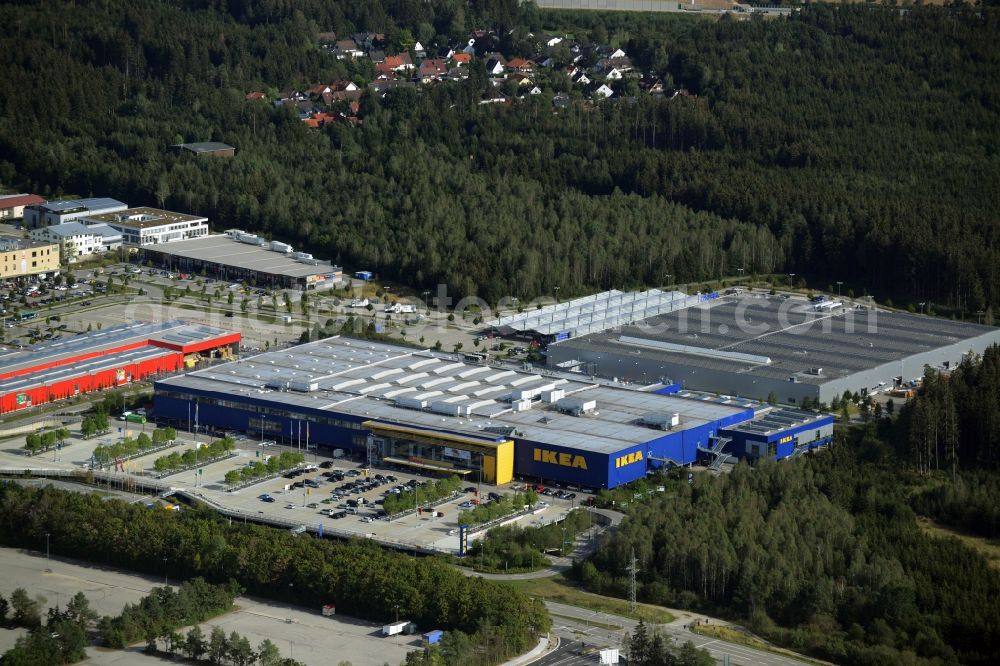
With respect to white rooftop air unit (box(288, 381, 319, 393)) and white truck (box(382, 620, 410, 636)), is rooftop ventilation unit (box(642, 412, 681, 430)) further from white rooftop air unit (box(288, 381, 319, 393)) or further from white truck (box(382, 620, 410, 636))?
white truck (box(382, 620, 410, 636))

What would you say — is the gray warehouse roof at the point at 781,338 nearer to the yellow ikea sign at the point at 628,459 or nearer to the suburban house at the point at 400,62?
the yellow ikea sign at the point at 628,459

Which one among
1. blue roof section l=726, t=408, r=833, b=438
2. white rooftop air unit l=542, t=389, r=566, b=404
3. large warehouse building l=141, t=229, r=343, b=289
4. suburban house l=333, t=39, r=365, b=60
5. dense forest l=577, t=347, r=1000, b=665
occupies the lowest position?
dense forest l=577, t=347, r=1000, b=665

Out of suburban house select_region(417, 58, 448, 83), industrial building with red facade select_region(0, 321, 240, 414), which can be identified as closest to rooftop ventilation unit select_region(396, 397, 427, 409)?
industrial building with red facade select_region(0, 321, 240, 414)

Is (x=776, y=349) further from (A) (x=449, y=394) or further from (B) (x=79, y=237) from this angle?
(B) (x=79, y=237)

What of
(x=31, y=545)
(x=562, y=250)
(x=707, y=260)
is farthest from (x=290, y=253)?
(x=31, y=545)

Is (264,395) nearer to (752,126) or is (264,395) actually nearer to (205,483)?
(205,483)
